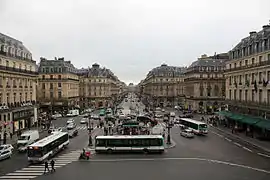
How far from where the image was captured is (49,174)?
106 feet

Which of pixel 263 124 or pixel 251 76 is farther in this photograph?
pixel 251 76

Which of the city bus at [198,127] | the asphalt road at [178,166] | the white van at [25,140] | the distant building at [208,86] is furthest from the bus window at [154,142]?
the distant building at [208,86]

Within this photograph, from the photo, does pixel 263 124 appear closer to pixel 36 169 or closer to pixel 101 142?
pixel 101 142

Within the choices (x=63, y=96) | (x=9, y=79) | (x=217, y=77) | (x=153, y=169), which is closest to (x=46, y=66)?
(x=63, y=96)

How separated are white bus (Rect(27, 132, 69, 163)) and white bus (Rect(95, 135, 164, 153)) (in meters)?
5.27

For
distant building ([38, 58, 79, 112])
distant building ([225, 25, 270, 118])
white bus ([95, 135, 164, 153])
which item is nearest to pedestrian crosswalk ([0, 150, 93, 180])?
white bus ([95, 135, 164, 153])

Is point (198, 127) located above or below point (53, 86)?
below

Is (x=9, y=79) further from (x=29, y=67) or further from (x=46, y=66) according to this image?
(x=46, y=66)

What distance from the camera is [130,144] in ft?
139

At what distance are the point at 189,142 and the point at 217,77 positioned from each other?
57.9 meters

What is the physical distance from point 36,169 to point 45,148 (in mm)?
3739

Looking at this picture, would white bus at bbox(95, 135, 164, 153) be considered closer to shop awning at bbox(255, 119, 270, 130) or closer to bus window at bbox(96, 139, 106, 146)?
bus window at bbox(96, 139, 106, 146)

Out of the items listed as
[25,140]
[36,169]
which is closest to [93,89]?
[25,140]

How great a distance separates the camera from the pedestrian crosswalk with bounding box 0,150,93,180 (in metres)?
31.6
